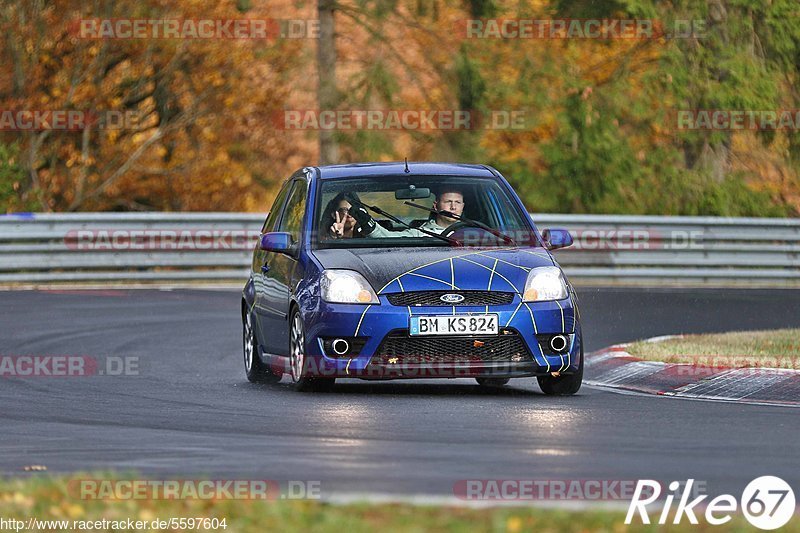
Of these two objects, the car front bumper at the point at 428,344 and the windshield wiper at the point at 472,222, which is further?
the windshield wiper at the point at 472,222

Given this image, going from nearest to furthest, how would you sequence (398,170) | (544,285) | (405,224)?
1. (544,285)
2. (405,224)
3. (398,170)

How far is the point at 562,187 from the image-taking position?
112ft

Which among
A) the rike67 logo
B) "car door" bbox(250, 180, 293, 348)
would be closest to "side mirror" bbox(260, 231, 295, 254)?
"car door" bbox(250, 180, 293, 348)

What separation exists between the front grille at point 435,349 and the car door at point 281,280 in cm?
123

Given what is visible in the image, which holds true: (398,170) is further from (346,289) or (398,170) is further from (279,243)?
(346,289)

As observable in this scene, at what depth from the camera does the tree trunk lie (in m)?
35.1

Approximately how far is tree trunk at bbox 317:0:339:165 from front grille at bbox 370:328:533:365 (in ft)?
73.6

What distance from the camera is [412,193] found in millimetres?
13977

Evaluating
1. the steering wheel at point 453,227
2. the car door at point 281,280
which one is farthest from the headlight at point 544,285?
the car door at point 281,280

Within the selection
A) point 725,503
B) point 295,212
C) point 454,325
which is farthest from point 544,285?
point 725,503

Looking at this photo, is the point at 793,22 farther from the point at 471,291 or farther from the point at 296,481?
the point at 296,481

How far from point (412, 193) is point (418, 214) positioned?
6.4 inches

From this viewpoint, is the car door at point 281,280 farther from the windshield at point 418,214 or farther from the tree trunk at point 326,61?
the tree trunk at point 326,61

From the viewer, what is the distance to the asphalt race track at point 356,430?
8.79 metres
